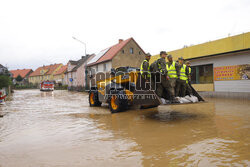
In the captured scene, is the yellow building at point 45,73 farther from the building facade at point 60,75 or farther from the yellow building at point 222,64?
the yellow building at point 222,64

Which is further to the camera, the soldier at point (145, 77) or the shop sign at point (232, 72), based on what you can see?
the shop sign at point (232, 72)

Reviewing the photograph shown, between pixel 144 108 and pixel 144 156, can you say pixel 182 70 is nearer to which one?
pixel 144 108

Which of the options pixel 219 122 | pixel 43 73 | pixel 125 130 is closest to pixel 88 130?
pixel 125 130

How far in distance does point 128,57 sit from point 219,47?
66.8ft

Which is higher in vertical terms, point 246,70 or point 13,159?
point 246,70

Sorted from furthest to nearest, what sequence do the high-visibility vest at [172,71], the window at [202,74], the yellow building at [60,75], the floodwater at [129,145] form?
the yellow building at [60,75]
the window at [202,74]
the high-visibility vest at [172,71]
the floodwater at [129,145]

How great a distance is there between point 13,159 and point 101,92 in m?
6.82

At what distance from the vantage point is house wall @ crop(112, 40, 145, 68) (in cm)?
3298

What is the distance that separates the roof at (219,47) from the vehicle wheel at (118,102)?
10107mm

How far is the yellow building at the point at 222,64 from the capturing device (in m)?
14.4

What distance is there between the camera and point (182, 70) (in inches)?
307

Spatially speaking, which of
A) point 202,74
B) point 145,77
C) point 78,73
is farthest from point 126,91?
point 78,73

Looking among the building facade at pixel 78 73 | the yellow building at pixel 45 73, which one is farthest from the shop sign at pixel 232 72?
the yellow building at pixel 45 73

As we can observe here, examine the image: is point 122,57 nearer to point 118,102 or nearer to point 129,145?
point 118,102
